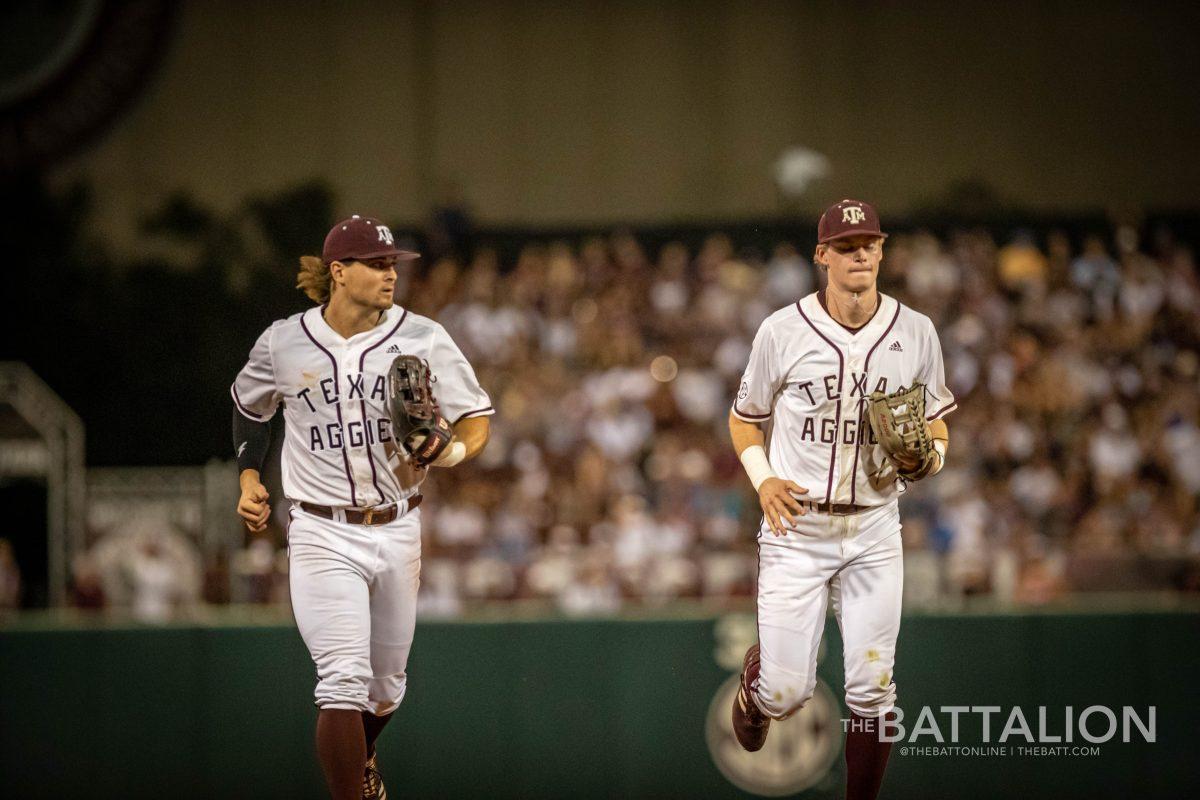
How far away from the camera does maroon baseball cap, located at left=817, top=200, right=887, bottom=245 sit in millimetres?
5363

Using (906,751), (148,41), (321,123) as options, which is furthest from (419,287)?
(906,751)

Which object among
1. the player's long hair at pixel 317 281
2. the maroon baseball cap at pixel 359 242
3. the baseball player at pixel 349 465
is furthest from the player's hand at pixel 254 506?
the maroon baseball cap at pixel 359 242

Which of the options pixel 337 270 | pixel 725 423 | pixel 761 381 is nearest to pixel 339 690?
pixel 337 270

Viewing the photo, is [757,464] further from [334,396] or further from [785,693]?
[334,396]

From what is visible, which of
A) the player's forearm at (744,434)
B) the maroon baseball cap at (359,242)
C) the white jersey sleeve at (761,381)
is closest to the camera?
the maroon baseball cap at (359,242)

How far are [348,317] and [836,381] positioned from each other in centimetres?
180

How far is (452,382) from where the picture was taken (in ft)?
18.8

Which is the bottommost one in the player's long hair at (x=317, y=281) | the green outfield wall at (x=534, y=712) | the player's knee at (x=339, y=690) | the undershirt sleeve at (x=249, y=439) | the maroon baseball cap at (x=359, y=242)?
the green outfield wall at (x=534, y=712)

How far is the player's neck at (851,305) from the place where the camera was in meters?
5.50

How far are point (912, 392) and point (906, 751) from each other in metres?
3.12

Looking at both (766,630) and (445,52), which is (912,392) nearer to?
(766,630)

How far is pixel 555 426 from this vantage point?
12.4m

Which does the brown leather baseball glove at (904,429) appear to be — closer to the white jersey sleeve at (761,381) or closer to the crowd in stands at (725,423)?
the white jersey sleeve at (761,381)

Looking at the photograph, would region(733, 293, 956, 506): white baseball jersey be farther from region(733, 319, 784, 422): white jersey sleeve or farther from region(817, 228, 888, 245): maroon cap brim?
region(817, 228, 888, 245): maroon cap brim
